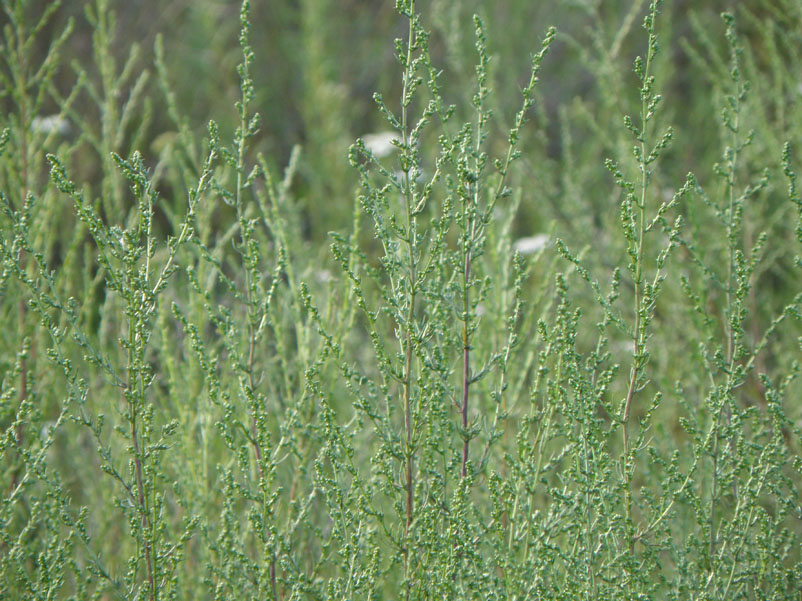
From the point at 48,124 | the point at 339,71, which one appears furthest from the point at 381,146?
the point at 339,71

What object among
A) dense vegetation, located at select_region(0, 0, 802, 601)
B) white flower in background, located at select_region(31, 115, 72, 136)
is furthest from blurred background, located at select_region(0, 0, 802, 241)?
white flower in background, located at select_region(31, 115, 72, 136)

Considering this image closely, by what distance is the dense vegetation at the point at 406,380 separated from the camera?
1.30 metres

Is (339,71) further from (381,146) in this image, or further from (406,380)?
(406,380)

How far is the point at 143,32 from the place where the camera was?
5.11 metres

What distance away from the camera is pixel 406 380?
1327 millimetres

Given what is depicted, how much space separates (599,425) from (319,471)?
44 centimetres

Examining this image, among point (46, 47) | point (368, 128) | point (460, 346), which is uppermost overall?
point (46, 47)

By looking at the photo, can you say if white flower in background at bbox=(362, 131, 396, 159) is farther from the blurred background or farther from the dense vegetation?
the blurred background

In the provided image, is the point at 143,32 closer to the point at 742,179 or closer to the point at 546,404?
the point at 742,179

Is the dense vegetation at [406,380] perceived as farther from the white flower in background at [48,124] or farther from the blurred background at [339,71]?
the blurred background at [339,71]

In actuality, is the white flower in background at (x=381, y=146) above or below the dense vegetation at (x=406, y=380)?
above

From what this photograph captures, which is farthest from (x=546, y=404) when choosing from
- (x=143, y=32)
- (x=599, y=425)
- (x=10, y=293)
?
(x=143, y=32)

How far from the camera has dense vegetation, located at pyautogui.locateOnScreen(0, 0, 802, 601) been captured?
130 centimetres

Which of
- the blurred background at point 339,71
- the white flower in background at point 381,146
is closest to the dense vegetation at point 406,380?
the white flower in background at point 381,146
